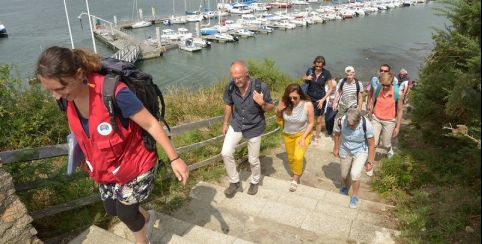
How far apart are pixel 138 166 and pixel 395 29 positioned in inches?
2220

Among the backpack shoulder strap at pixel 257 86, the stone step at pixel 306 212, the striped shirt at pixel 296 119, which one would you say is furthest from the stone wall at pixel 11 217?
the striped shirt at pixel 296 119

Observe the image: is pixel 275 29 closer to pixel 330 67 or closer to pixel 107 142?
pixel 330 67

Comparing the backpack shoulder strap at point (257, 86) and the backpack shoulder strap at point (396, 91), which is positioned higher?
the backpack shoulder strap at point (257, 86)

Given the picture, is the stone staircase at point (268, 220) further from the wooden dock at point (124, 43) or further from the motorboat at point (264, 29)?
the motorboat at point (264, 29)

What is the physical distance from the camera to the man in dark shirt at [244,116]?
4426 mm

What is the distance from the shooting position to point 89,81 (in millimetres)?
2301

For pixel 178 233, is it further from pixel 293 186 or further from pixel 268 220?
pixel 293 186

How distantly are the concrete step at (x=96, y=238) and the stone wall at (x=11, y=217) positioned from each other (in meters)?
0.42

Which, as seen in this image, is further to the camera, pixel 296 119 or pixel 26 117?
pixel 26 117

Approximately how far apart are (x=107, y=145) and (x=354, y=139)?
3124mm

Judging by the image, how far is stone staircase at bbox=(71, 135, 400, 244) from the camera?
351 centimetres

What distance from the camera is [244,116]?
4.54m

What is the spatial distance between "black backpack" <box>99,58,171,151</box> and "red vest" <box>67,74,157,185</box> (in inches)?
1.6

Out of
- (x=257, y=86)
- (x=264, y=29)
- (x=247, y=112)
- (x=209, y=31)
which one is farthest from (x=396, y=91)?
(x=264, y=29)
